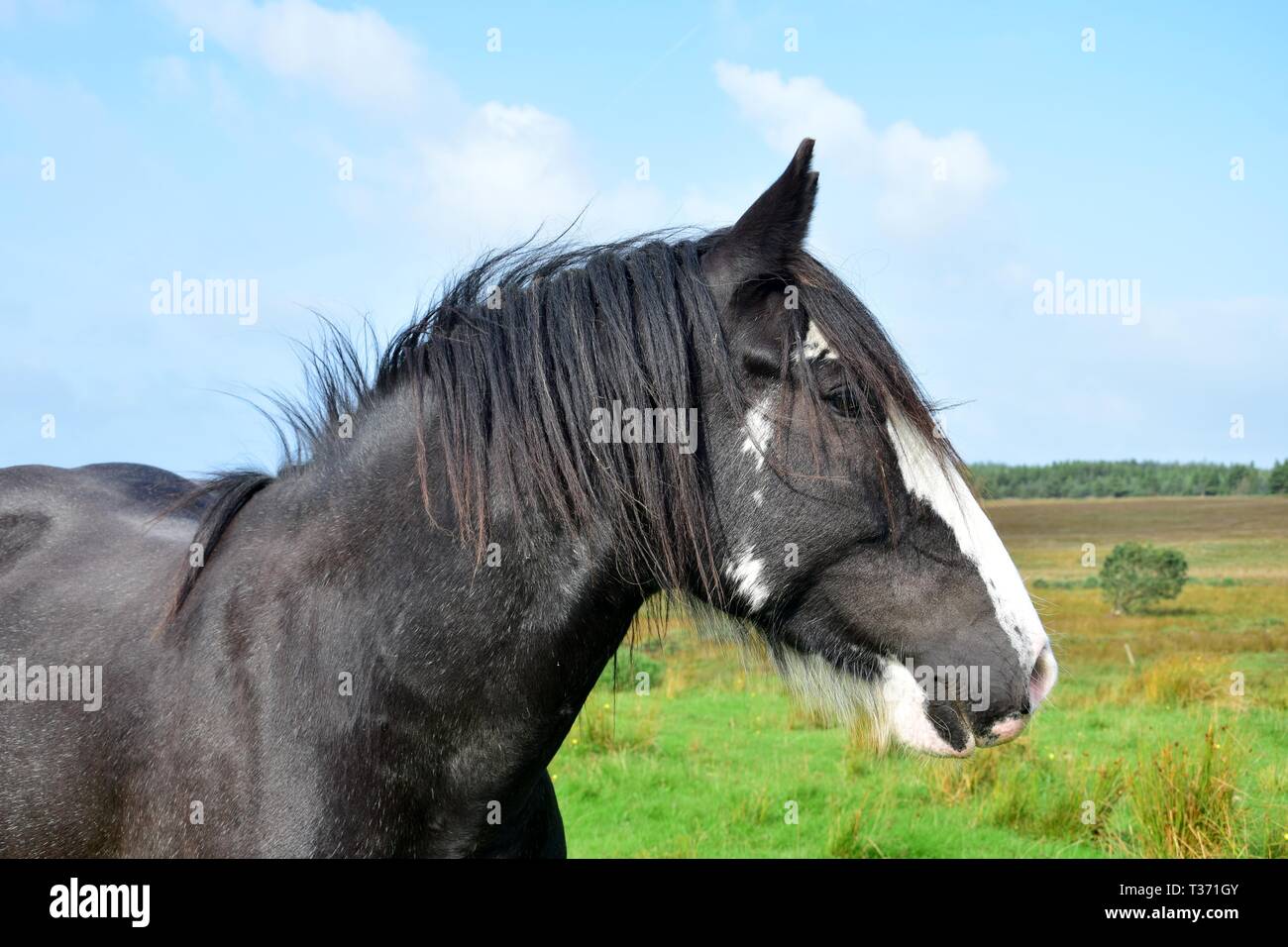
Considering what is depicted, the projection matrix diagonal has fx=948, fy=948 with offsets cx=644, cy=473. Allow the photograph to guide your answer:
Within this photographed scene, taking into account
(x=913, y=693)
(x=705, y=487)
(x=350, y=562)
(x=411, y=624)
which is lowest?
(x=913, y=693)

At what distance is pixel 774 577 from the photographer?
2.82 m

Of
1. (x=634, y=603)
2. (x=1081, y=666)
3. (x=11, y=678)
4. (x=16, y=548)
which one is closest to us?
(x=634, y=603)

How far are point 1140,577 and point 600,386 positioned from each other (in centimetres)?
1849

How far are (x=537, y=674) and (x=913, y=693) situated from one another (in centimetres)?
110

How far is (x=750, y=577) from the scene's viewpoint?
9.30 ft

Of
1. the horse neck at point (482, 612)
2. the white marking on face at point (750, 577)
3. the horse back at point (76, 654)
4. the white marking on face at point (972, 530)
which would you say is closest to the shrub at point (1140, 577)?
the white marking on face at point (972, 530)

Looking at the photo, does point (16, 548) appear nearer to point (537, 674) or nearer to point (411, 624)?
point (411, 624)

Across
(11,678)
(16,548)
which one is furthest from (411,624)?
(16,548)

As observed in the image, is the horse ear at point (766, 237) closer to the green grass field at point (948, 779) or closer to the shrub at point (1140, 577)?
the green grass field at point (948, 779)

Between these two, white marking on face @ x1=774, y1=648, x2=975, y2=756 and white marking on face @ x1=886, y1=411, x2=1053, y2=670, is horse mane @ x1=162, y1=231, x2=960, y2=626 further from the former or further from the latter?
white marking on face @ x1=774, y1=648, x2=975, y2=756
